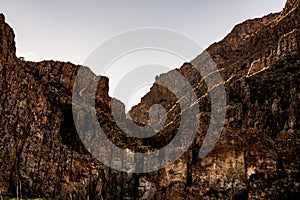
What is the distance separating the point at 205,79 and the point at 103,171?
8717cm

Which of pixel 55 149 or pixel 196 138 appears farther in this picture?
pixel 196 138

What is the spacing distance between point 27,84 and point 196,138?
38.3 metres

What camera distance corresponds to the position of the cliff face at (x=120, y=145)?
2879 inches

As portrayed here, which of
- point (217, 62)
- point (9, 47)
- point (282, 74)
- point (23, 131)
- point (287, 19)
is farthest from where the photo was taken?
point (217, 62)

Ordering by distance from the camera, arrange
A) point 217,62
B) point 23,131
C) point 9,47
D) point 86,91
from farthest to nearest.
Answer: point 217,62
point 86,91
point 9,47
point 23,131

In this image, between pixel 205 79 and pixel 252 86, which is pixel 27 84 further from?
pixel 205 79

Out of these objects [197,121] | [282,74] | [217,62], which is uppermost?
[217,62]

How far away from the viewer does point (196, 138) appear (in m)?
89.1

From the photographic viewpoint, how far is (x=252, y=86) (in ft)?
371

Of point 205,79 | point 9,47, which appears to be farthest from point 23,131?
point 205,79

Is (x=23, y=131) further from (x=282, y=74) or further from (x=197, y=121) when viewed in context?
(x=282, y=74)

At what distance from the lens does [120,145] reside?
320ft

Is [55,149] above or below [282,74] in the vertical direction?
below

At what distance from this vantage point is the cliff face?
73.1m
